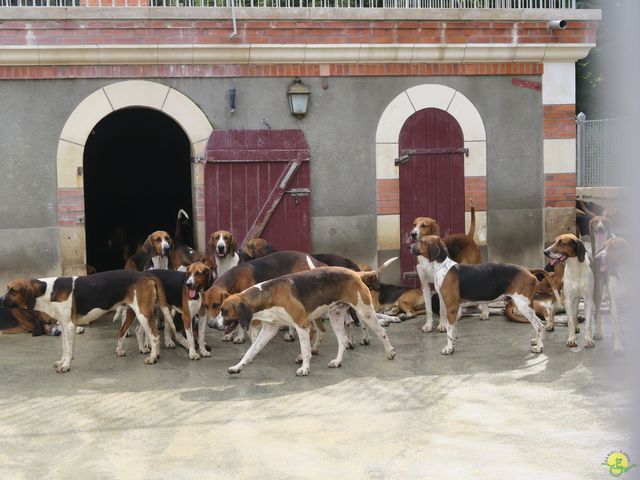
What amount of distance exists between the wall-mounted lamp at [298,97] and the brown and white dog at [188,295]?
3.36 metres

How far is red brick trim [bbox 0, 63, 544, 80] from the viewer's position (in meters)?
10.4

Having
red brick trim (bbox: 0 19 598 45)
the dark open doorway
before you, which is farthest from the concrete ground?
the dark open doorway

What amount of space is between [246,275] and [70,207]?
3205 millimetres

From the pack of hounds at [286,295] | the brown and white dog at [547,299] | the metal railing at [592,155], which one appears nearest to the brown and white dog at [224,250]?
the pack of hounds at [286,295]

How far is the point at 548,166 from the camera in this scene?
1162 cm

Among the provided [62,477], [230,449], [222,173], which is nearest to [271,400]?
[230,449]

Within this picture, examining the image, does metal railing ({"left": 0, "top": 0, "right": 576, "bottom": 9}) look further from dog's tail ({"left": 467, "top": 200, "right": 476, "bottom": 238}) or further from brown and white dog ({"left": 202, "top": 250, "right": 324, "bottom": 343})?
brown and white dog ({"left": 202, "top": 250, "right": 324, "bottom": 343})

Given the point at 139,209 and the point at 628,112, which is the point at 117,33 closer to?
the point at 139,209

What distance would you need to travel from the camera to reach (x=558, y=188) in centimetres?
1165

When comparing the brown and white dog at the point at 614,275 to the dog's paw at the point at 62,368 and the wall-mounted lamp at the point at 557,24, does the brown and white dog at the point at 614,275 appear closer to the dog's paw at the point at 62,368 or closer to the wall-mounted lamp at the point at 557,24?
the wall-mounted lamp at the point at 557,24

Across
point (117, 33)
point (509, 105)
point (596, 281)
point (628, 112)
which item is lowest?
point (596, 281)

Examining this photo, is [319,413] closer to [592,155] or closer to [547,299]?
[547,299]

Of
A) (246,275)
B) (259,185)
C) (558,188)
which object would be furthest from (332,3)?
(246,275)

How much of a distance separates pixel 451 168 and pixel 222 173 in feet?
10.0
